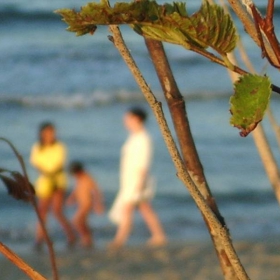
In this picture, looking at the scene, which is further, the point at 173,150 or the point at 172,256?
the point at 172,256

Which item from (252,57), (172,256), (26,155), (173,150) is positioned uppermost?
(252,57)

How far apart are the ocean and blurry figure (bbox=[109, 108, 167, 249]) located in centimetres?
50

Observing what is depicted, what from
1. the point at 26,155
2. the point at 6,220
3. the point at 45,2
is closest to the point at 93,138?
the point at 26,155

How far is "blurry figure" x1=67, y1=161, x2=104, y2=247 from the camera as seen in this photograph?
13.2 meters

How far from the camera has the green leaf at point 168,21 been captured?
0.96 metres

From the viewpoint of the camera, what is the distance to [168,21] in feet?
3.22

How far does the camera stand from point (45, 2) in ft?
93.5

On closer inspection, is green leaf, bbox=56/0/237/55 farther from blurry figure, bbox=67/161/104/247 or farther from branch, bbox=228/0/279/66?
blurry figure, bbox=67/161/104/247

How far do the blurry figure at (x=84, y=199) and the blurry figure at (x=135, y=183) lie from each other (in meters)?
0.32

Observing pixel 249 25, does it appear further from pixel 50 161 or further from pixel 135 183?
pixel 50 161

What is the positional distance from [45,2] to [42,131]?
1641 centimetres

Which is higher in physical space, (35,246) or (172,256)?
(35,246)

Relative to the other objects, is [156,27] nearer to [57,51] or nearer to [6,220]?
[6,220]

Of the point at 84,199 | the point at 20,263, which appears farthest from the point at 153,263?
the point at 20,263
